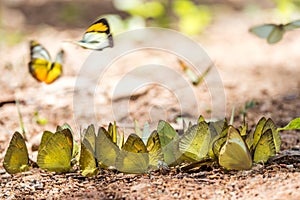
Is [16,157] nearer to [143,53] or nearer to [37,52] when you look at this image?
[37,52]

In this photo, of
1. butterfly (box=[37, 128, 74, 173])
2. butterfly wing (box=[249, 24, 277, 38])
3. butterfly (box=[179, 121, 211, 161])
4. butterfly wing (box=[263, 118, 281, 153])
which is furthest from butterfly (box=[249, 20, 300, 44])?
butterfly (box=[37, 128, 74, 173])

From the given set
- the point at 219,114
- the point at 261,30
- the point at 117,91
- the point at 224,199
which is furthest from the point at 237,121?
the point at 224,199

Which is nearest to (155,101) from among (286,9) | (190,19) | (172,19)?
(190,19)

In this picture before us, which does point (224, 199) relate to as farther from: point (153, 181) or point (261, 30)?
point (261, 30)

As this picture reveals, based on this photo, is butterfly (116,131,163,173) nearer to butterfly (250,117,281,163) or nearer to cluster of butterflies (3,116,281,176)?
cluster of butterflies (3,116,281,176)

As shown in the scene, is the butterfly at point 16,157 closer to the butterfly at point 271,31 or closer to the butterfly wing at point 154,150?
the butterfly wing at point 154,150

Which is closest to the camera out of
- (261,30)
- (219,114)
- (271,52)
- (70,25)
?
(261,30)
